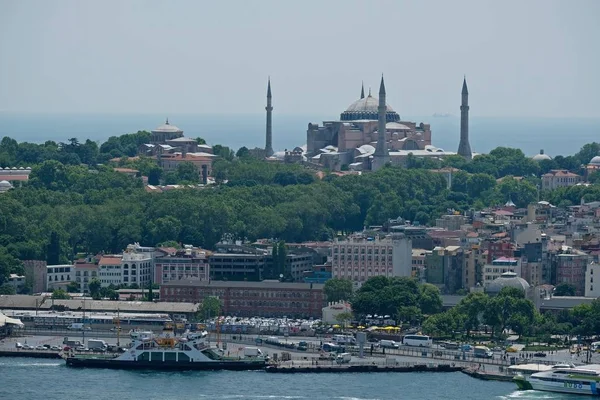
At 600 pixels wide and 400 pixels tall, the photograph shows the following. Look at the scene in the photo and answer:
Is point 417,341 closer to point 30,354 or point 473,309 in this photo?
point 473,309

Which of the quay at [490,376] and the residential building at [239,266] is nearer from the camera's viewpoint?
the quay at [490,376]

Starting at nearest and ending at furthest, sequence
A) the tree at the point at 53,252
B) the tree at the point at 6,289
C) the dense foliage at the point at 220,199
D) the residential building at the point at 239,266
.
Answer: the tree at the point at 6,289, the residential building at the point at 239,266, the tree at the point at 53,252, the dense foliage at the point at 220,199

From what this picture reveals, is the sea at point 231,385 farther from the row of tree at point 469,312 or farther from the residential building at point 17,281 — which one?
the residential building at point 17,281

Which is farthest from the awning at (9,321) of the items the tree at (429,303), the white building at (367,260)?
the white building at (367,260)

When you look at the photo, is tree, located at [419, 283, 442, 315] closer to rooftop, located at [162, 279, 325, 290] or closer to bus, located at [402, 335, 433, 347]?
rooftop, located at [162, 279, 325, 290]

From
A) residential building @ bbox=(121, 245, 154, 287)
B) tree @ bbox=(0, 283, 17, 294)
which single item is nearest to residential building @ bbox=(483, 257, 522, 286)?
residential building @ bbox=(121, 245, 154, 287)

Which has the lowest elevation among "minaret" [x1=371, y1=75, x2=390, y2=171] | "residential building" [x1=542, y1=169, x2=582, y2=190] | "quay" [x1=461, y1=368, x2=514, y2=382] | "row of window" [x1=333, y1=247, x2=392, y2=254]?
"quay" [x1=461, y1=368, x2=514, y2=382]
